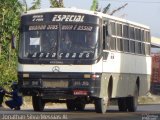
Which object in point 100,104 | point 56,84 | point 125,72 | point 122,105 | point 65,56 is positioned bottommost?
point 122,105

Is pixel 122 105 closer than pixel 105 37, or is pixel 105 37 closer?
pixel 105 37

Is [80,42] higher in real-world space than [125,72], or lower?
higher

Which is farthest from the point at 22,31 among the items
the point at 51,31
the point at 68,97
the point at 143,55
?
the point at 143,55

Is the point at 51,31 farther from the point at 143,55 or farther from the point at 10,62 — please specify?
the point at 10,62

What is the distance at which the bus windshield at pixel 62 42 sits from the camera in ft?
76.0

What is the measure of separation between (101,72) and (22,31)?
280 cm

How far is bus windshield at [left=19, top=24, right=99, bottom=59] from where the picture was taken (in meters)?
23.2

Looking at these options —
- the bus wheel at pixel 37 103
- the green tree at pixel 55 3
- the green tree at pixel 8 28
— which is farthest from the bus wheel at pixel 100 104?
the green tree at pixel 55 3

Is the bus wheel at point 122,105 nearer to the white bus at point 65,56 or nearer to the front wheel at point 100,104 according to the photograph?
the white bus at point 65,56

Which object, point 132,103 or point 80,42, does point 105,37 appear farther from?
point 132,103

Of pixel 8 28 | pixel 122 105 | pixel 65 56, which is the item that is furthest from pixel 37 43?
pixel 8 28

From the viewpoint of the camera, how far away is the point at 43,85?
2336cm

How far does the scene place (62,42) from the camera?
2334 centimetres

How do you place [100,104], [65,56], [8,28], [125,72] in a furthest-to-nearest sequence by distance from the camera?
[8,28] → [125,72] → [100,104] → [65,56]
